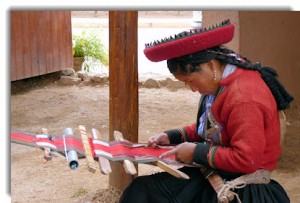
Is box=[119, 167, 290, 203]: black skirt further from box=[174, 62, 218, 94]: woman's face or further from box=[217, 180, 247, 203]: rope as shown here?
box=[174, 62, 218, 94]: woman's face

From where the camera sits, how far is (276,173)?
13.0 feet

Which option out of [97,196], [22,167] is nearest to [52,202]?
[97,196]

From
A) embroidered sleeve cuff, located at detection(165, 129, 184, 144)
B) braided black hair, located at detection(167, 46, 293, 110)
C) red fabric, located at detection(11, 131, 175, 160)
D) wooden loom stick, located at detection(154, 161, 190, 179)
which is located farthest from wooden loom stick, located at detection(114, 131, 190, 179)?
braided black hair, located at detection(167, 46, 293, 110)

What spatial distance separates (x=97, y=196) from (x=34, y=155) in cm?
144

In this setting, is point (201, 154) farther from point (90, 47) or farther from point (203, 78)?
point (90, 47)

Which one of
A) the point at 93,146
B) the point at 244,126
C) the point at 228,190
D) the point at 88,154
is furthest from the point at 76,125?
the point at 244,126

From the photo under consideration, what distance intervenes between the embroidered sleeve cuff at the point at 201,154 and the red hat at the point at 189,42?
42cm

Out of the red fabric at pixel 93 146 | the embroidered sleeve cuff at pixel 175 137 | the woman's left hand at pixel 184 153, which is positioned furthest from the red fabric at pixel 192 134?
the woman's left hand at pixel 184 153

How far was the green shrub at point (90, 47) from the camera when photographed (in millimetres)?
8758

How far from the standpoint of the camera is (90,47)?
8742mm

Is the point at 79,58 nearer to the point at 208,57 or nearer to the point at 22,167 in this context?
the point at 22,167

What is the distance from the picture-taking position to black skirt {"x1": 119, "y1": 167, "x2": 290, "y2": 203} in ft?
7.13

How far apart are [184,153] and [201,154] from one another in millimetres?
99

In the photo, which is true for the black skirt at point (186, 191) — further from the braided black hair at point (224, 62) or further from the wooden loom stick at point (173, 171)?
the braided black hair at point (224, 62)
